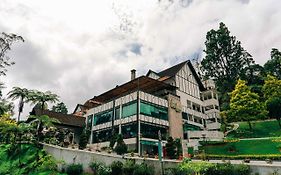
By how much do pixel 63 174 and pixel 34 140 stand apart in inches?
380

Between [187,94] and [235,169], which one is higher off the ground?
[187,94]

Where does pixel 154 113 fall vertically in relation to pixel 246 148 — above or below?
above

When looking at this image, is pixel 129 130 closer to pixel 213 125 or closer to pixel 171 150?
pixel 171 150

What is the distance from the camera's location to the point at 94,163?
88.8 ft

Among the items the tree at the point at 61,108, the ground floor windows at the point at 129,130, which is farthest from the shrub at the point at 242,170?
the tree at the point at 61,108

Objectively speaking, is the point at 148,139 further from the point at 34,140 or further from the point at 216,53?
the point at 216,53

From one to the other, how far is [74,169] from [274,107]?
37.5 meters

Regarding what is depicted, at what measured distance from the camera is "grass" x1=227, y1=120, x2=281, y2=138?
1683 inches

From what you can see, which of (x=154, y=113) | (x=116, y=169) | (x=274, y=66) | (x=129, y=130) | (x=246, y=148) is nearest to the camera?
(x=116, y=169)

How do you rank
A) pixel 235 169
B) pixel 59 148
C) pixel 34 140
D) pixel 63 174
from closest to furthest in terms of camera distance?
pixel 235 169 < pixel 63 174 < pixel 59 148 < pixel 34 140

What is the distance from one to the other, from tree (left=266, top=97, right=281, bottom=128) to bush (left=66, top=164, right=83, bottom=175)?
120ft

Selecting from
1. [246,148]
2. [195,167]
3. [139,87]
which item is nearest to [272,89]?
[246,148]

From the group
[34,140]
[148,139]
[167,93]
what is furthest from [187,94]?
[34,140]

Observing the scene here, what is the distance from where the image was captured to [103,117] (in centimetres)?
4531
